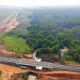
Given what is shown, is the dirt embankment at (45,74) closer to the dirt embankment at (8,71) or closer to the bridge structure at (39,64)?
the dirt embankment at (8,71)

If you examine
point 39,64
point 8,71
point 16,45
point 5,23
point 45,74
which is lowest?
point 45,74

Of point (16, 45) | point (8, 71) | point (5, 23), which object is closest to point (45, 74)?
point (8, 71)

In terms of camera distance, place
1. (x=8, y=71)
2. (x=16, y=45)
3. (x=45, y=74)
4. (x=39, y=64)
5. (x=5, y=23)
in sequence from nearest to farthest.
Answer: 1. (x=45, y=74)
2. (x=8, y=71)
3. (x=39, y=64)
4. (x=16, y=45)
5. (x=5, y=23)

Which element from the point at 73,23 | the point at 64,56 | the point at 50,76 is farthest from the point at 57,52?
the point at 73,23

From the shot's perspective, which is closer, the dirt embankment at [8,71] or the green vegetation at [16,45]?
the dirt embankment at [8,71]

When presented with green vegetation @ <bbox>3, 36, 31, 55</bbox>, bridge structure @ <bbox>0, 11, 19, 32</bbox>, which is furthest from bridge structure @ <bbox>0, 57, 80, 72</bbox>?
bridge structure @ <bbox>0, 11, 19, 32</bbox>

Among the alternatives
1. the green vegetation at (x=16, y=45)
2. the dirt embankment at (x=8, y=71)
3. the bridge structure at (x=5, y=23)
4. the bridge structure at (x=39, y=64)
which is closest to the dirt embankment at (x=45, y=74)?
the dirt embankment at (x=8, y=71)

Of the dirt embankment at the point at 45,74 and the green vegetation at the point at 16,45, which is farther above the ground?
the green vegetation at the point at 16,45

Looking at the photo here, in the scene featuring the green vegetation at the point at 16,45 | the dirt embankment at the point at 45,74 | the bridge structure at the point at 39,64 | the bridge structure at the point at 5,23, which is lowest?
the dirt embankment at the point at 45,74

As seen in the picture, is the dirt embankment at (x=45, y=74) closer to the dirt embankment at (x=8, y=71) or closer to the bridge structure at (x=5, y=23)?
the dirt embankment at (x=8, y=71)

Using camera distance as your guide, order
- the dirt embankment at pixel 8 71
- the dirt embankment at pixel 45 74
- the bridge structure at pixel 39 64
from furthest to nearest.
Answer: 1. the bridge structure at pixel 39 64
2. the dirt embankment at pixel 45 74
3. the dirt embankment at pixel 8 71

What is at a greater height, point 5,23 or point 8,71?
point 5,23

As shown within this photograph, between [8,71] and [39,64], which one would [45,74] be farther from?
[8,71]

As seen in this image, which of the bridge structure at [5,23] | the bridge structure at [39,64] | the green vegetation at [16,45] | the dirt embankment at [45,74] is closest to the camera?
the dirt embankment at [45,74]
